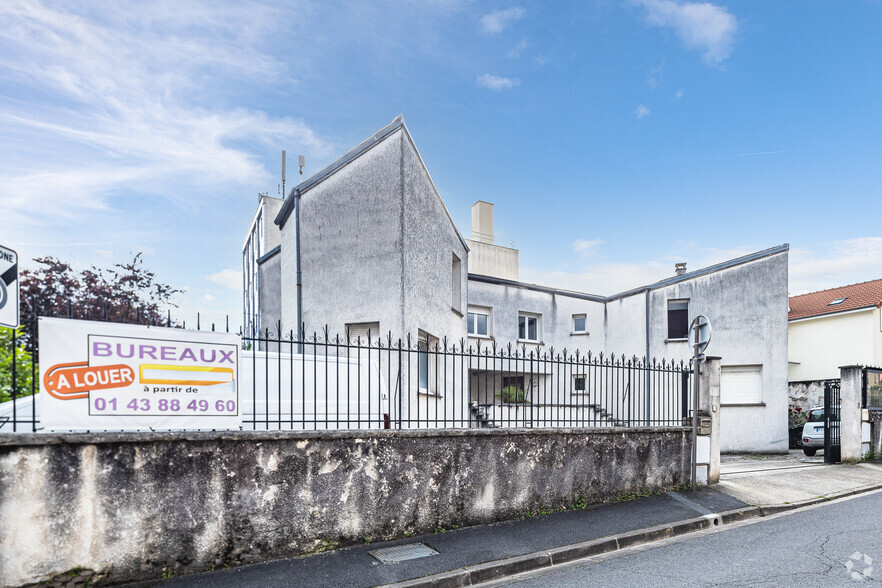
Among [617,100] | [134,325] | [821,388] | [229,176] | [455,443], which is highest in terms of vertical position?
[617,100]

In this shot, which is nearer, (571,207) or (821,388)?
(571,207)

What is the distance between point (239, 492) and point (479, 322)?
16264mm

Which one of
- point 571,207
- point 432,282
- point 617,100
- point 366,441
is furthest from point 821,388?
point 366,441

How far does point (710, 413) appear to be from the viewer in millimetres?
9922

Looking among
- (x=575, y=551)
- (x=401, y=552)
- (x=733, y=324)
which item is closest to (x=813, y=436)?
(x=733, y=324)

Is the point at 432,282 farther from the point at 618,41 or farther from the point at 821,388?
the point at 821,388

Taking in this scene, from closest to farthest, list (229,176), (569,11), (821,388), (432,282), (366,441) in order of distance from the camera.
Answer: (366,441), (569,11), (229,176), (432,282), (821,388)

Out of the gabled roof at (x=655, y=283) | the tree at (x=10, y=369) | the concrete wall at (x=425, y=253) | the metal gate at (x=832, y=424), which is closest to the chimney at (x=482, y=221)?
the gabled roof at (x=655, y=283)

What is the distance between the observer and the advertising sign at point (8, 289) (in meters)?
3.90

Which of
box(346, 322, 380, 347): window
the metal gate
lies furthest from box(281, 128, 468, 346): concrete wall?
the metal gate

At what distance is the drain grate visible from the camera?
5820 mm

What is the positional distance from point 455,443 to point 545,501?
70.0 inches

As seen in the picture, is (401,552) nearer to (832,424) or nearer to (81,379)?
A: (81,379)

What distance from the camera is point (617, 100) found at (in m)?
13.8
